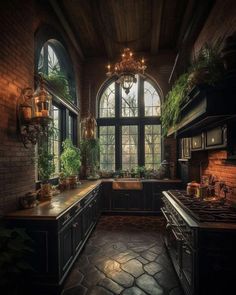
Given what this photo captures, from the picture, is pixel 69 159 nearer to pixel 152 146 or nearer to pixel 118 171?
pixel 118 171

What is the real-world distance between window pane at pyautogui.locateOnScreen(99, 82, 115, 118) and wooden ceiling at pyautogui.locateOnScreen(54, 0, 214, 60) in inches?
41.8

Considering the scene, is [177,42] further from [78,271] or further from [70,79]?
[78,271]

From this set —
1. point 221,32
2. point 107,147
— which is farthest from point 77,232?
point 107,147

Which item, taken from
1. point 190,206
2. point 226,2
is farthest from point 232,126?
point 226,2

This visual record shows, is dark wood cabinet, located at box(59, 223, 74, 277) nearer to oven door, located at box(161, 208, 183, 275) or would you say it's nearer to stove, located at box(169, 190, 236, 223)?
oven door, located at box(161, 208, 183, 275)

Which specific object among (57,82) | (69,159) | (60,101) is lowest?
(69,159)

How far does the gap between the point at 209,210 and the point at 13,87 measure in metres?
2.98

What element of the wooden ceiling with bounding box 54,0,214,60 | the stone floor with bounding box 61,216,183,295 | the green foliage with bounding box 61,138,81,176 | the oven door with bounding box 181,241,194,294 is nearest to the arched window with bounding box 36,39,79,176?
the green foliage with bounding box 61,138,81,176

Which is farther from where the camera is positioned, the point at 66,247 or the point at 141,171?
the point at 141,171

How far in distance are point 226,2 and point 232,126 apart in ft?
6.23

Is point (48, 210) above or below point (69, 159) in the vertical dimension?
below

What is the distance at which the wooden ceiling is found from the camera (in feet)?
14.9

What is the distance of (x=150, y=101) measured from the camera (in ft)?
23.2

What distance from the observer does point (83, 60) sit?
7000mm
